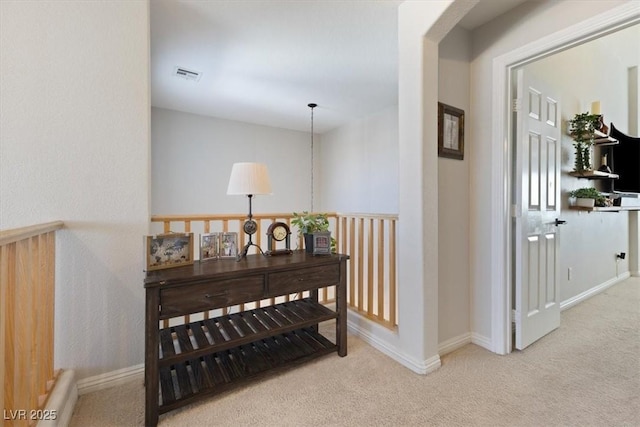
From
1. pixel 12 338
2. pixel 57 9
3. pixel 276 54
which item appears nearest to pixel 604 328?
pixel 276 54

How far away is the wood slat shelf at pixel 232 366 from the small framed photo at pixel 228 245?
65cm

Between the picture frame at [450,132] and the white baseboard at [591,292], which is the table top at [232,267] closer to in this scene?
the picture frame at [450,132]

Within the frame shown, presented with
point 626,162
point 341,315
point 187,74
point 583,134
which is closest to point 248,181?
point 341,315

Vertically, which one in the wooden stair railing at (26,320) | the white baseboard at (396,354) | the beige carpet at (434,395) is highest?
the wooden stair railing at (26,320)

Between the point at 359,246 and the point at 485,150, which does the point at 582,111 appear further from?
the point at 359,246

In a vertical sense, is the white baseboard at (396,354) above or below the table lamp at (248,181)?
below

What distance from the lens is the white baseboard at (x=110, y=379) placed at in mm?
1604

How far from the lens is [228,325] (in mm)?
1845

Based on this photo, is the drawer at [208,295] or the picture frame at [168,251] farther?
the picture frame at [168,251]

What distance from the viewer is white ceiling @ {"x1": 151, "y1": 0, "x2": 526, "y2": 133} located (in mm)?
1985

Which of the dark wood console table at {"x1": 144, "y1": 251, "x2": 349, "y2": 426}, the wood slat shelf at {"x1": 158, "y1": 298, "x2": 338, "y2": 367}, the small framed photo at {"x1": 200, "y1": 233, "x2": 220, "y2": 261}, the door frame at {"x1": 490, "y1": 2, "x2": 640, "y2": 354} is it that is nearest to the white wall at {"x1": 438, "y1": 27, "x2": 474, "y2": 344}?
the door frame at {"x1": 490, "y1": 2, "x2": 640, "y2": 354}

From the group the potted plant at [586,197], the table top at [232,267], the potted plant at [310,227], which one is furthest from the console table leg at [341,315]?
→ the potted plant at [586,197]

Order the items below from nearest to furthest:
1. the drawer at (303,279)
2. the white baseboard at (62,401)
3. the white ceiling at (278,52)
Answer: the white baseboard at (62,401) < the drawer at (303,279) < the white ceiling at (278,52)

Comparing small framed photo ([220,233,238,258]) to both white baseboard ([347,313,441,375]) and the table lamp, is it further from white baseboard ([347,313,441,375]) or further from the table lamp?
white baseboard ([347,313,441,375])
